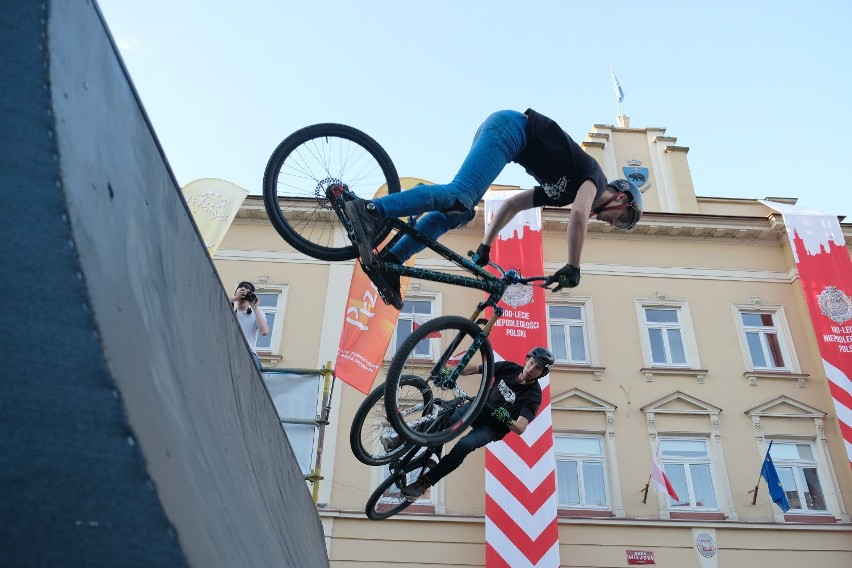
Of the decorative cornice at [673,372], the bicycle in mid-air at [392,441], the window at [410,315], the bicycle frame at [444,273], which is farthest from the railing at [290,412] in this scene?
the decorative cornice at [673,372]

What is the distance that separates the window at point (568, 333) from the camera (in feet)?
47.0

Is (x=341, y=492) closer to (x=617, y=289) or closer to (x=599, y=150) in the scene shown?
(x=617, y=289)

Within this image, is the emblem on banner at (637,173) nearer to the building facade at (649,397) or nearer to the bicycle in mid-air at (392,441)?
the building facade at (649,397)

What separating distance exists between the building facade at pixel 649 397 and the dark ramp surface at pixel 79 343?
11712 millimetres

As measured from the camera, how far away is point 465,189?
362 cm

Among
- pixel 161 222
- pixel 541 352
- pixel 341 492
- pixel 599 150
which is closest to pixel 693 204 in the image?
pixel 599 150

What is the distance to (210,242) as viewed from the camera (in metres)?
Result: 10.5

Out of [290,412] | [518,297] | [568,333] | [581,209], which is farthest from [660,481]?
[581,209]

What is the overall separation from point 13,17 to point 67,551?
85 centimetres

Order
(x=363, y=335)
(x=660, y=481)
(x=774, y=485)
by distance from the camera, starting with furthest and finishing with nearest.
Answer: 1. (x=774, y=485)
2. (x=660, y=481)
3. (x=363, y=335)

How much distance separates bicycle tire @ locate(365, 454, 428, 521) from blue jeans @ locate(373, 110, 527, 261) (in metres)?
1.48

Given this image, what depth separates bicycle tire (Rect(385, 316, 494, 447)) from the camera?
368cm

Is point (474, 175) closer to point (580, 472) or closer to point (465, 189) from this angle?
point (465, 189)

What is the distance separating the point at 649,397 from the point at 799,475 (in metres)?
3.11
